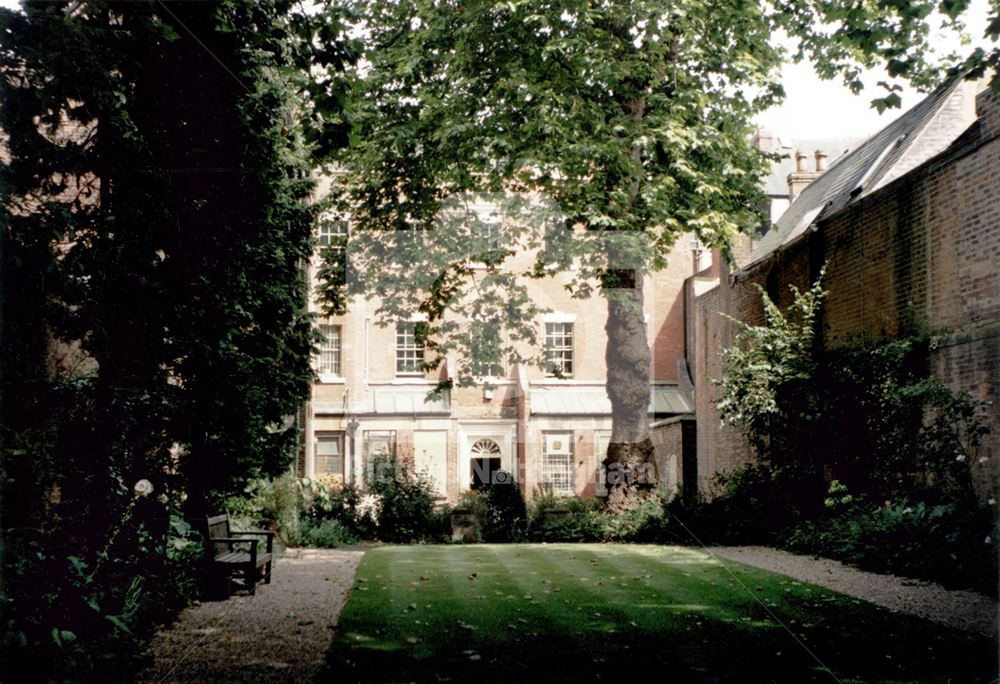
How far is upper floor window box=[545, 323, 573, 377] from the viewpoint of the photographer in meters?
13.8

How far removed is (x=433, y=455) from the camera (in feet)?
48.4

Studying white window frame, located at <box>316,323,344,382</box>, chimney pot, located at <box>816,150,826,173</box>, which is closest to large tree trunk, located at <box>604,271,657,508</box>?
white window frame, located at <box>316,323,344,382</box>

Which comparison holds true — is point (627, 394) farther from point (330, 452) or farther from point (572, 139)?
point (330, 452)

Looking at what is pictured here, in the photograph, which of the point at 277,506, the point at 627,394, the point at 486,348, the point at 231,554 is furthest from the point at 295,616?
the point at 627,394

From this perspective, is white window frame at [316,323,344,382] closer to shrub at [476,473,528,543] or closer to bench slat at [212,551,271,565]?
shrub at [476,473,528,543]

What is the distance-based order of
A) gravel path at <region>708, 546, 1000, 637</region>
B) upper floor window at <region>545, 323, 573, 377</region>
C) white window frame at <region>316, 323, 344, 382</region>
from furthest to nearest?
1. white window frame at <region>316, 323, 344, 382</region>
2. upper floor window at <region>545, 323, 573, 377</region>
3. gravel path at <region>708, 546, 1000, 637</region>

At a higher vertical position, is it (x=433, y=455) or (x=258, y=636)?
(x=433, y=455)

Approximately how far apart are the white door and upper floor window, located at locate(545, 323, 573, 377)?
2003 mm

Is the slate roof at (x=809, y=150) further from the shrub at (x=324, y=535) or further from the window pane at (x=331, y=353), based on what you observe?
the shrub at (x=324, y=535)

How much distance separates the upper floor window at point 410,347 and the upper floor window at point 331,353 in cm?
147

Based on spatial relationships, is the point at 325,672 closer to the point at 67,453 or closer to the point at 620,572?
the point at 67,453

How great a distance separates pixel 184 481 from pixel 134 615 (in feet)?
9.23

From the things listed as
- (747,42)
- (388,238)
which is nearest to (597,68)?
(747,42)

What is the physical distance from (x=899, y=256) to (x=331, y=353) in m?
9.16
